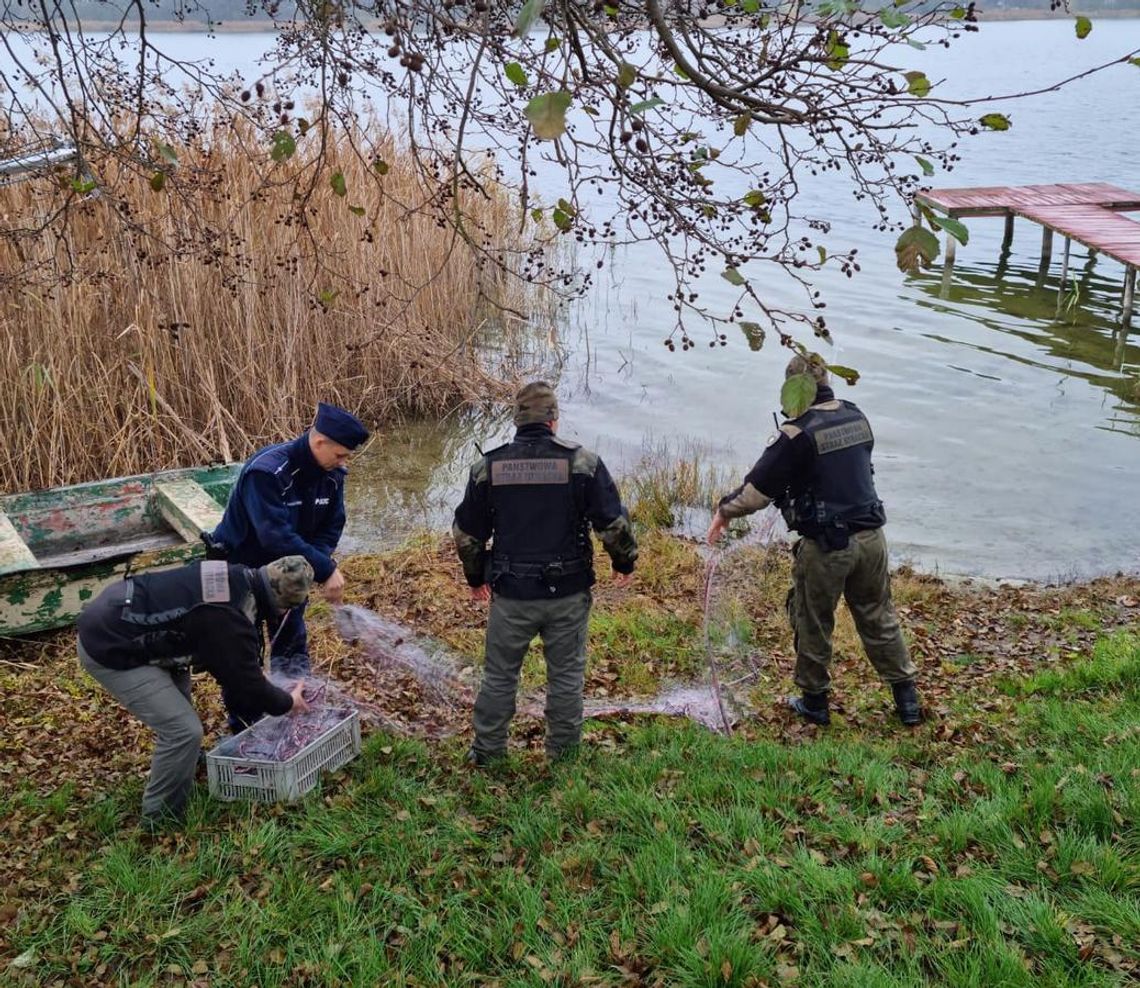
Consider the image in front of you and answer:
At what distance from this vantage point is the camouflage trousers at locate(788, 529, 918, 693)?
6.28m

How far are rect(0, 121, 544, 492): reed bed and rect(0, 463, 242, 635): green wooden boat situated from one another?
49.4 inches

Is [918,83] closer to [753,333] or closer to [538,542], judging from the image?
[753,333]

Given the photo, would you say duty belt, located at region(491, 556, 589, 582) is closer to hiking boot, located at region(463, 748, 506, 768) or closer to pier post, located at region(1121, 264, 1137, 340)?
hiking boot, located at region(463, 748, 506, 768)

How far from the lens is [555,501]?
17.6 ft

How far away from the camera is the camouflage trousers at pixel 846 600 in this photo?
6.28 meters

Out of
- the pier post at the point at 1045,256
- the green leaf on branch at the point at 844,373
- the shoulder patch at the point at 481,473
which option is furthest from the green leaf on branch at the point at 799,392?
the pier post at the point at 1045,256

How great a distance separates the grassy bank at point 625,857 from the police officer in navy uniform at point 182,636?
58 cm

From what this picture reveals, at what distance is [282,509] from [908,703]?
3.91 metres

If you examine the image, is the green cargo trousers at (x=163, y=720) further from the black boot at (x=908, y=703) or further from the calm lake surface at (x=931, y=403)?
the calm lake surface at (x=931, y=403)

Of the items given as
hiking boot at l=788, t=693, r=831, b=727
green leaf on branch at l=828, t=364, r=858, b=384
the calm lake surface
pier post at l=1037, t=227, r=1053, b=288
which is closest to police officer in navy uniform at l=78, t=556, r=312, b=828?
green leaf on branch at l=828, t=364, r=858, b=384

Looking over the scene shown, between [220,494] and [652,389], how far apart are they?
8790mm

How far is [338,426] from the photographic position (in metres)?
5.73

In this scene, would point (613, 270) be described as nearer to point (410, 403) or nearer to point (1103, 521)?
point (410, 403)

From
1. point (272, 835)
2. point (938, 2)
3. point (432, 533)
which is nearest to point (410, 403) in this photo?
point (432, 533)
